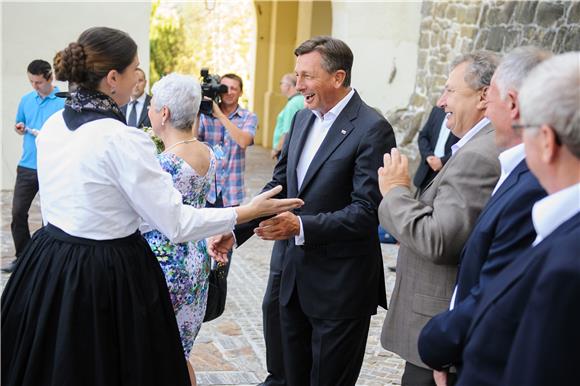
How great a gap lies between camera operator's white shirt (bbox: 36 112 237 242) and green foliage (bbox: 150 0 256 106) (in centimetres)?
2361

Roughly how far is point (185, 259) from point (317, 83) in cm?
116

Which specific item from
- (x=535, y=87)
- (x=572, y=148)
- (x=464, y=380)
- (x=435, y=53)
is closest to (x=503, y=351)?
(x=464, y=380)

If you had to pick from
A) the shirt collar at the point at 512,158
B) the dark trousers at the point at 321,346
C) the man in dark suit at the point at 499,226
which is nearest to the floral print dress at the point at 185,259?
the dark trousers at the point at 321,346

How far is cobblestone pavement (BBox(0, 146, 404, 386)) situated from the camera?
5038 mm

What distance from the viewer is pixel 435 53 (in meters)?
12.0

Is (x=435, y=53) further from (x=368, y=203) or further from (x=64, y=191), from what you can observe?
(x=64, y=191)

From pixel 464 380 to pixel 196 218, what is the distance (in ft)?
4.75

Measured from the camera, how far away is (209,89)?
6355 millimetres

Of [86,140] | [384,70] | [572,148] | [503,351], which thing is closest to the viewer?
[572,148]

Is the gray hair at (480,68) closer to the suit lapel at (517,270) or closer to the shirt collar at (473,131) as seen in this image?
the shirt collar at (473,131)

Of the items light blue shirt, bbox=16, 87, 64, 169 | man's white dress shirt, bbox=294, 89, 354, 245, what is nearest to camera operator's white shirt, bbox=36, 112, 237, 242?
man's white dress shirt, bbox=294, 89, 354, 245

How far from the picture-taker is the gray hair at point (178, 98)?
3830 millimetres

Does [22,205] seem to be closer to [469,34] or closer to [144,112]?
[144,112]

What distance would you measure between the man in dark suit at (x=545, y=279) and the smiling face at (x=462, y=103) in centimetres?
113
